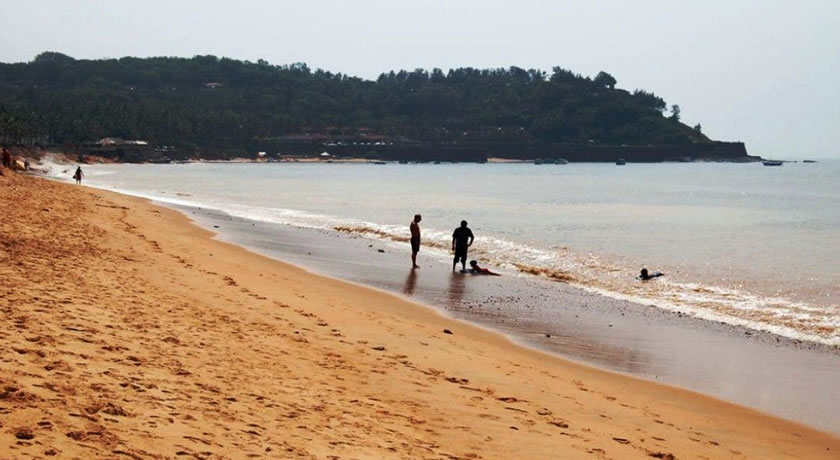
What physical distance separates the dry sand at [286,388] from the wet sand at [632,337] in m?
0.66

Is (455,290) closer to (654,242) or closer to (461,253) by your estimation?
(461,253)

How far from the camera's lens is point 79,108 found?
559ft

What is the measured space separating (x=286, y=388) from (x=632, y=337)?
734 centimetres

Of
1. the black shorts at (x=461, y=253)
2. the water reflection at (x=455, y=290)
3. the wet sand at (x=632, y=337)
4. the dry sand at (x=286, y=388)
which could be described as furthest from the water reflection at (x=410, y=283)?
the dry sand at (x=286, y=388)

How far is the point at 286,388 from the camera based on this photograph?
747 cm

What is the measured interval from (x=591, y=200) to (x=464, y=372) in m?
57.7

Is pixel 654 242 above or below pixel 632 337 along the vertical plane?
above

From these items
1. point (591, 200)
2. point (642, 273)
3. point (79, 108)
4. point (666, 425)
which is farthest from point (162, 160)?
point (666, 425)

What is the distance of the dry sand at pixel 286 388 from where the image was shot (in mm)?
5750

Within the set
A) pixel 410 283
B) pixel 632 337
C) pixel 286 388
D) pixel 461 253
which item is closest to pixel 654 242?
pixel 461 253

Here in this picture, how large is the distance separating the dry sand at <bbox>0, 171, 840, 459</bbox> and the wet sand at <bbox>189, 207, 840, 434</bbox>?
2.15ft

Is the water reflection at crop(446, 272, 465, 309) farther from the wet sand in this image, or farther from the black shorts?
the black shorts

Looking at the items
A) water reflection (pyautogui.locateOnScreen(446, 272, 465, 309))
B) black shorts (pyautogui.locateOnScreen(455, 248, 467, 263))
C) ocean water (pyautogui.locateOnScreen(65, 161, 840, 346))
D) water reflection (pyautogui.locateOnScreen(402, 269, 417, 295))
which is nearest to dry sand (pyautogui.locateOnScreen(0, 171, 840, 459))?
water reflection (pyautogui.locateOnScreen(446, 272, 465, 309))

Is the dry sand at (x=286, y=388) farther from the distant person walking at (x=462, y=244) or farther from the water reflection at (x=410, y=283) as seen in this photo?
the distant person walking at (x=462, y=244)
